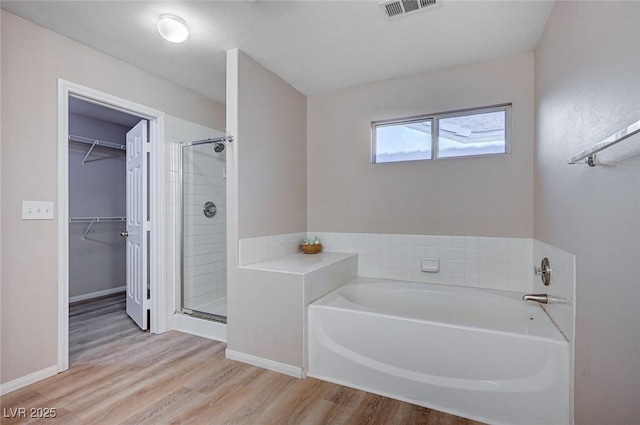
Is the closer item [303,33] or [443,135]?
[303,33]

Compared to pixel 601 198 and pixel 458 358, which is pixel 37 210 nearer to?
pixel 458 358

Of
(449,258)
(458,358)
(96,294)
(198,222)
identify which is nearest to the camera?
(458,358)

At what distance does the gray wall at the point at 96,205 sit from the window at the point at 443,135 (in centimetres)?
362

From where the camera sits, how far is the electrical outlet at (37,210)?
1.95 meters

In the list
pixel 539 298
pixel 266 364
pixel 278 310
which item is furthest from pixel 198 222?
pixel 539 298

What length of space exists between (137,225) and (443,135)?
3.09 m

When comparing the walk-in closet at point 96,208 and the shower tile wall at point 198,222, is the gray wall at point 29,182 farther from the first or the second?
the walk-in closet at point 96,208

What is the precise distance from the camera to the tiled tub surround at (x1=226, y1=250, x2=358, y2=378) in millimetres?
2154

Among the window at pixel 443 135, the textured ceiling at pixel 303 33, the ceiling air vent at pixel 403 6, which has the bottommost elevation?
the window at pixel 443 135

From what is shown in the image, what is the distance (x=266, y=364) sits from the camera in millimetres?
2254

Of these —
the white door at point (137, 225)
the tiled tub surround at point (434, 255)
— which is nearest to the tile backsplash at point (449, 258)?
the tiled tub surround at point (434, 255)

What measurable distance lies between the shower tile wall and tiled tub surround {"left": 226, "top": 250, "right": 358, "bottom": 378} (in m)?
1.01

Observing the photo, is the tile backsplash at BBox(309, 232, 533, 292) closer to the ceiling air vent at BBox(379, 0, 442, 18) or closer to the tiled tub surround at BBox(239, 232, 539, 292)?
the tiled tub surround at BBox(239, 232, 539, 292)

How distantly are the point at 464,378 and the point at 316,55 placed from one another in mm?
2534
